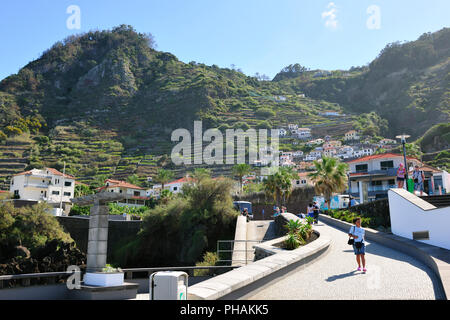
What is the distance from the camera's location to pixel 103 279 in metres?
12.2

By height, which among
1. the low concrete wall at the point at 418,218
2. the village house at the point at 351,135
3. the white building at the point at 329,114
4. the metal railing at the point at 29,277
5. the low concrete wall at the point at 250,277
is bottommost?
the metal railing at the point at 29,277

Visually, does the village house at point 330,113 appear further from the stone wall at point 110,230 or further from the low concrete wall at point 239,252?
the low concrete wall at point 239,252

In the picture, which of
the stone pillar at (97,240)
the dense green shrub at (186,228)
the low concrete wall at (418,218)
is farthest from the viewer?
the dense green shrub at (186,228)

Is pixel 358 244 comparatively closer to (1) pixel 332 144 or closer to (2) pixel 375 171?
(2) pixel 375 171

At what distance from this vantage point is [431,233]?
1279cm

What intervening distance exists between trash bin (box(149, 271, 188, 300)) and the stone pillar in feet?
24.3

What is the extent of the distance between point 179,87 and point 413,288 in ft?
586

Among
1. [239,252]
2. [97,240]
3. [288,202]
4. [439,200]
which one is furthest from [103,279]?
[288,202]

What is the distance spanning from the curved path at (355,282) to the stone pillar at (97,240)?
273 inches

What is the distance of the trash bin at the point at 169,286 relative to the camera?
5617 mm

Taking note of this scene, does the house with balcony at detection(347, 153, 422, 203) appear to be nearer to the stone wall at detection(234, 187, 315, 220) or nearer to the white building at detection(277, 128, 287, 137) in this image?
the stone wall at detection(234, 187, 315, 220)

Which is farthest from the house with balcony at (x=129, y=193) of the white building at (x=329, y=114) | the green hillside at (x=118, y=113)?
the white building at (x=329, y=114)

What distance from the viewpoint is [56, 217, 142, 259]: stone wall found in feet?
137

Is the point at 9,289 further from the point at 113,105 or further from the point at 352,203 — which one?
the point at 113,105
